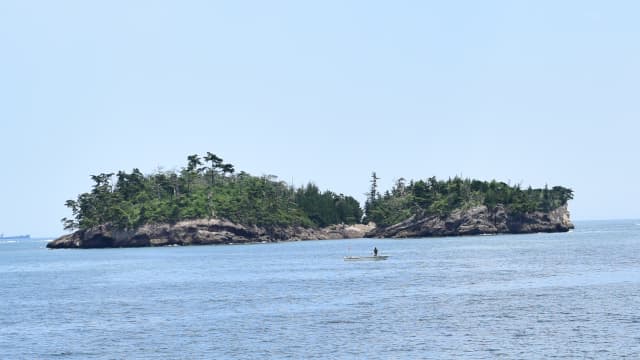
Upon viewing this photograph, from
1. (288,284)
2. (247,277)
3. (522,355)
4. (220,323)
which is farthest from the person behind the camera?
(247,277)

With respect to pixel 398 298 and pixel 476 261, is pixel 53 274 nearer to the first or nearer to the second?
pixel 476 261

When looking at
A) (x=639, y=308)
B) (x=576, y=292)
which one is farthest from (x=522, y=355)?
(x=576, y=292)

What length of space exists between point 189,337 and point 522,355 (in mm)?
27584

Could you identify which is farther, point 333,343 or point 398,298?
point 398,298

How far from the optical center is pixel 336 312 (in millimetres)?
89062

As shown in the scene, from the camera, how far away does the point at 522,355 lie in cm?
6284

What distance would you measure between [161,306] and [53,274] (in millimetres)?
72910

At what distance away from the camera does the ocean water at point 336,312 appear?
68062 mm

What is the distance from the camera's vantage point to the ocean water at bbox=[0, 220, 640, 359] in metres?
68.1

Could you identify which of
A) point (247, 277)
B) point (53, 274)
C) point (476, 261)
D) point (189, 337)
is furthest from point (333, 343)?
point (53, 274)

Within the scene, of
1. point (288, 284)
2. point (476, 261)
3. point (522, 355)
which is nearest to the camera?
point (522, 355)

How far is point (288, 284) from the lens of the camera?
406 feet

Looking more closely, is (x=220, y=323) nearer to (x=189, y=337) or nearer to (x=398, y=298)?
(x=189, y=337)

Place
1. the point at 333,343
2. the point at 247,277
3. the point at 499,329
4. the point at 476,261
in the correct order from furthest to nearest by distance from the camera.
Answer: the point at 476,261
the point at 247,277
the point at 499,329
the point at 333,343
